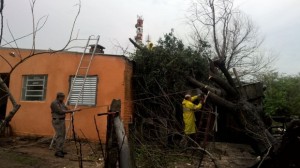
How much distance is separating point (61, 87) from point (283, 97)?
13389mm

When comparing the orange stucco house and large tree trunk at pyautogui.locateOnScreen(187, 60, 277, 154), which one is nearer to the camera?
large tree trunk at pyautogui.locateOnScreen(187, 60, 277, 154)

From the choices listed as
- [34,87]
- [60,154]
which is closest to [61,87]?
[34,87]

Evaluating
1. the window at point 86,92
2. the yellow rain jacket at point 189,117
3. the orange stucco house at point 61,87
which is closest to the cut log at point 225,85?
the yellow rain jacket at point 189,117

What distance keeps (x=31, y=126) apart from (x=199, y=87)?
6.05 m

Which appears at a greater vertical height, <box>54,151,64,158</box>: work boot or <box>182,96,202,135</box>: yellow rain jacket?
<box>182,96,202,135</box>: yellow rain jacket

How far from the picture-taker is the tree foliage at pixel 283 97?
64.5 feet

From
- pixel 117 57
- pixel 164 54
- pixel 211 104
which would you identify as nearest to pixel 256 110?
pixel 211 104

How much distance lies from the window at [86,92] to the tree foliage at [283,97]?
1066 centimetres

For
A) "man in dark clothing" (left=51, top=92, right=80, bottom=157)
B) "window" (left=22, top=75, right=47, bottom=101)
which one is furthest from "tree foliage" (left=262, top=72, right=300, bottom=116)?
"man in dark clothing" (left=51, top=92, right=80, bottom=157)

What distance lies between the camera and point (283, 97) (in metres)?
20.1

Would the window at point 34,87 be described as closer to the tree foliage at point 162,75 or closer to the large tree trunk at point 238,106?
the tree foliage at point 162,75

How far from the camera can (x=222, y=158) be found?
10.0 metres

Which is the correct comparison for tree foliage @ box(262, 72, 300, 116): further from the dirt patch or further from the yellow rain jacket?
the dirt patch

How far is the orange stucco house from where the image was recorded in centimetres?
1160
